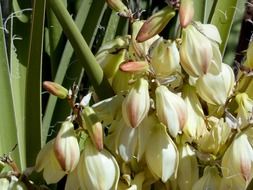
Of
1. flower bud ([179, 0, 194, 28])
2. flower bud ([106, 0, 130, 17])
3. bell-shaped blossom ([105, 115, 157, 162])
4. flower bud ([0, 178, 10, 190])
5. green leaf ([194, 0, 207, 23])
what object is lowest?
flower bud ([0, 178, 10, 190])

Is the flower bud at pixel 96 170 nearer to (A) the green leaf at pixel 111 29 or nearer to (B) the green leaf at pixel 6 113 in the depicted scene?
(B) the green leaf at pixel 6 113

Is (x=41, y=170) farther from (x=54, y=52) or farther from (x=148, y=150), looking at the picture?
(x=54, y=52)

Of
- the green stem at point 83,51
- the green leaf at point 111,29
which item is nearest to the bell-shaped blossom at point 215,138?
the green stem at point 83,51

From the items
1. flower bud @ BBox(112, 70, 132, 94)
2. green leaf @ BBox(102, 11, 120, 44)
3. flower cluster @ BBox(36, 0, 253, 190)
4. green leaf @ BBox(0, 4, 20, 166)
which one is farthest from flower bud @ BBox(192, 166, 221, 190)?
green leaf @ BBox(102, 11, 120, 44)

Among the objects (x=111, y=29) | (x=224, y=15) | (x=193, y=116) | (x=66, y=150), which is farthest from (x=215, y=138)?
(x=111, y=29)

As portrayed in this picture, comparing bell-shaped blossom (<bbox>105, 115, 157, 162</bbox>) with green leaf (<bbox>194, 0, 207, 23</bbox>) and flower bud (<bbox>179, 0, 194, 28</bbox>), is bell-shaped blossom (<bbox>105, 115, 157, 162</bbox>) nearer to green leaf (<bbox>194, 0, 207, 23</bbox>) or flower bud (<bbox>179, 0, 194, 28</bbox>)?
flower bud (<bbox>179, 0, 194, 28</bbox>)
